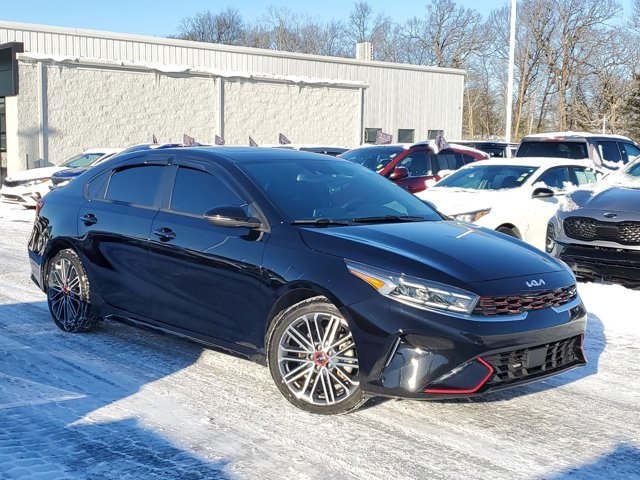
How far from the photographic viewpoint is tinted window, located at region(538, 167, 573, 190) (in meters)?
11.5

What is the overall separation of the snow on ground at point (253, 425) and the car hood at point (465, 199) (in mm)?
4327

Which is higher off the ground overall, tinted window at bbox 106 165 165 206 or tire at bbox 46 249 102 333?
tinted window at bbox 106 165 165 206

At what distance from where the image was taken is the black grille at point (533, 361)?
441 centimetres

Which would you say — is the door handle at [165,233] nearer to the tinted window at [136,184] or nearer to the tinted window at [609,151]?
the tinted window at [136,184]

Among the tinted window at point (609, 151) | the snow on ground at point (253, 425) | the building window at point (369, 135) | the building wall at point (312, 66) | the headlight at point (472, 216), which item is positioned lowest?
the snow on ground at point (253, 425)

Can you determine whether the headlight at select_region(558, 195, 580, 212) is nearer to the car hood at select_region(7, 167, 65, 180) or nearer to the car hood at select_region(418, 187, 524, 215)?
the car hood at select_region(418, 187, 524, 215)

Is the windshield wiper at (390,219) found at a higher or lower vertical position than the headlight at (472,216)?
higher

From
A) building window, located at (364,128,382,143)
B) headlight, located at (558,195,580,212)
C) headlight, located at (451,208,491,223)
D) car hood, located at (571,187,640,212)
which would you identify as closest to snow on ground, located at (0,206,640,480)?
car hood, located at (571,187,640,212)

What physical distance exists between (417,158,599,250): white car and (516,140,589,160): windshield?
2953 millimetres

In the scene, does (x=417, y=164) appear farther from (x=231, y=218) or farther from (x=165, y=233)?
(x=231, y=218)

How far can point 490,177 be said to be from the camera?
1152 cm

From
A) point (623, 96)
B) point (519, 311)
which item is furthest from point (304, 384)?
point (623, 96)

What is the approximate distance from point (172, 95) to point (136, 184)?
24.1 m

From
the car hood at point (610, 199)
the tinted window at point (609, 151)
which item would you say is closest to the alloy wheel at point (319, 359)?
the car hood at point (610, 199)
